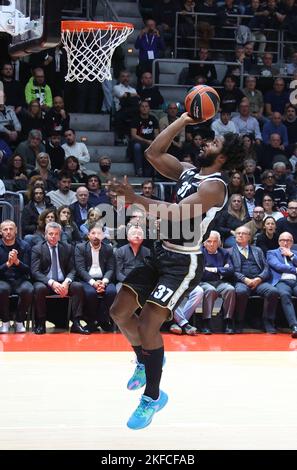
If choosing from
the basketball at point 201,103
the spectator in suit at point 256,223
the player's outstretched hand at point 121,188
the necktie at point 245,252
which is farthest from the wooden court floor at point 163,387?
the basketball at point 201,103

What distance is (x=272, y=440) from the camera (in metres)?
7.13

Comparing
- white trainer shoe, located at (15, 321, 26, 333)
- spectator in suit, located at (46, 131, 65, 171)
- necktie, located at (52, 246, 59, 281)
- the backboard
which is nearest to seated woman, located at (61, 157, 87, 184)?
spectator in suit, located at (46, 131, 65, 171)

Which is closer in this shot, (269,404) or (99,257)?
(269,404)

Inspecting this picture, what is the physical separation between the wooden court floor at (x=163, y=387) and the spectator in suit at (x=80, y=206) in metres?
2.03

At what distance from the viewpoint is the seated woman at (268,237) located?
1371cm

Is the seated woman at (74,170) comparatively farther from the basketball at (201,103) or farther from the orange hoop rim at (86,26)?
the basketball at (201,103)

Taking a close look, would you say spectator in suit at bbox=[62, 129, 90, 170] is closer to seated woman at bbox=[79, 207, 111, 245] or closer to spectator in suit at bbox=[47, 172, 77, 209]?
spectator in suit at bbox=[47, 172, 77, 209]

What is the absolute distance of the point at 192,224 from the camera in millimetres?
7195

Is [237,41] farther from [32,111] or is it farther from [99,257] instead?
[99,257]

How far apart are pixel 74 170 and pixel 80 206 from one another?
1.35 metres

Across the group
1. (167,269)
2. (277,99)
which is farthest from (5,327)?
(277,99)

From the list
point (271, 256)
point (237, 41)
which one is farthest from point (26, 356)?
point (237, 41)

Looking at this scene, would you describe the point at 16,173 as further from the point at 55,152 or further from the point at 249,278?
the point at 249,278

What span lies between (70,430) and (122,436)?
44 centimetres
